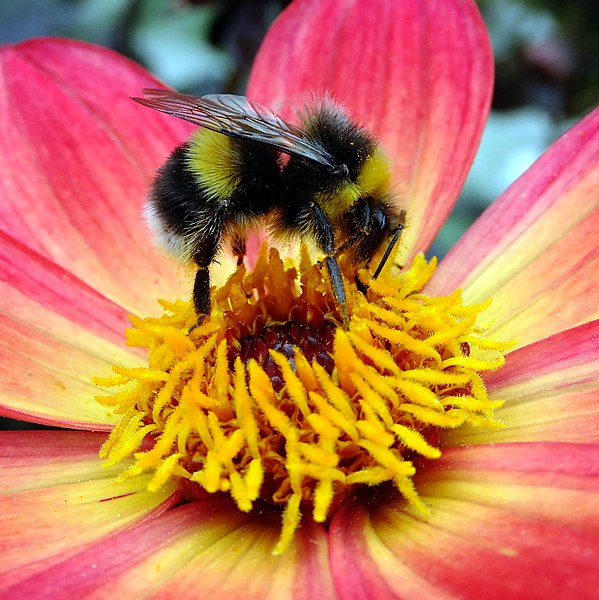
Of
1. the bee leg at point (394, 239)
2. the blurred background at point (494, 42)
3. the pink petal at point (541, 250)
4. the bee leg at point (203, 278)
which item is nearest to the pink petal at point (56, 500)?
the bee leg at point (203, 278)

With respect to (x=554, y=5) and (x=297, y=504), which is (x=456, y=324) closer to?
(x=297, y=504)

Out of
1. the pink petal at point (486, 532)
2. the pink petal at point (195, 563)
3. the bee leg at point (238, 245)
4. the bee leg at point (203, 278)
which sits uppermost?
the bee leg at point (238, 245)

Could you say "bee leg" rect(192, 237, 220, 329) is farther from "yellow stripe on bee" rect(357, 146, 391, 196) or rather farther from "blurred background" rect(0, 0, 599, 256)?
"blurred background" rect(0, 0, 599, 256)

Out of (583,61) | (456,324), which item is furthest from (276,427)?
(583,61)

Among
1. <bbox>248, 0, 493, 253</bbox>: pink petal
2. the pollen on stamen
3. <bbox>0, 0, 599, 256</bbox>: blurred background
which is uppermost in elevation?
<bbox>0, 0, 599, 256</bbox>: blurred background

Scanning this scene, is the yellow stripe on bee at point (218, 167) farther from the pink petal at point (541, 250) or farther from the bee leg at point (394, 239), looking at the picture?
the pink petal at point (541, 250)

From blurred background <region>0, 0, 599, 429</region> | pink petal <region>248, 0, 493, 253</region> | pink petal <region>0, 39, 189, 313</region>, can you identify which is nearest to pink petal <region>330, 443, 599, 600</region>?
pink petal <region>248, 0, 493, 253</region>

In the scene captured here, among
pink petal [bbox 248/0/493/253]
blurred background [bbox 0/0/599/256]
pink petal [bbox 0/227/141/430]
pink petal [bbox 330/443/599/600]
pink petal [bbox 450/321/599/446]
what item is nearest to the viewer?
pink petal [bbox 330/443/599/600]
